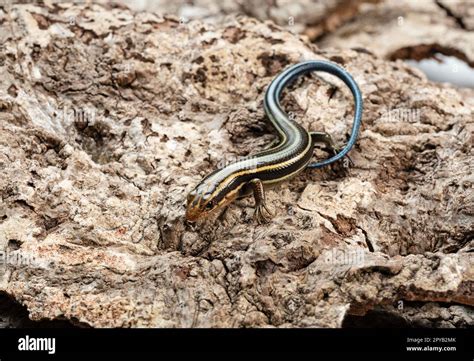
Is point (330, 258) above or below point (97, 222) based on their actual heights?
below

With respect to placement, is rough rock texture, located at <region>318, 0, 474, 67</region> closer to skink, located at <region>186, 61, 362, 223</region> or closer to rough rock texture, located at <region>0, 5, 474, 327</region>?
rough rock texture, located at <region>0, 5, 474, 327</region>

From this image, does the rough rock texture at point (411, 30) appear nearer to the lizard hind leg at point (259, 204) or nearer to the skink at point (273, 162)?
the skink at point (273, 162)

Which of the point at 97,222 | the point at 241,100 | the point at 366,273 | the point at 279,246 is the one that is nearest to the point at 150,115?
the point at 241,100

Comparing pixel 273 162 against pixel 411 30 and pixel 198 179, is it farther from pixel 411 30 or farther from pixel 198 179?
pixel 411 30

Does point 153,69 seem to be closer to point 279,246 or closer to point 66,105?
point 66,105

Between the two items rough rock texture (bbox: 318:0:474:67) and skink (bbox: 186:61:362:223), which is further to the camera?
rough rock texture (bbox: 318:0:474:67)

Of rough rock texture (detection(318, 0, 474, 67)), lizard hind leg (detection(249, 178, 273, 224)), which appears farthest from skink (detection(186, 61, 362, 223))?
rough rock texture (detection(318, 0, 474, 67))
